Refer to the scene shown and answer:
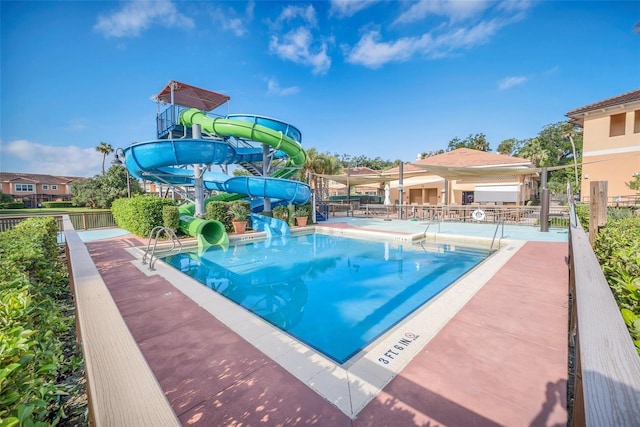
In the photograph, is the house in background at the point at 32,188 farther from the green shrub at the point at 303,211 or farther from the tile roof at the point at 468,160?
the tile roof at the point at 468,160

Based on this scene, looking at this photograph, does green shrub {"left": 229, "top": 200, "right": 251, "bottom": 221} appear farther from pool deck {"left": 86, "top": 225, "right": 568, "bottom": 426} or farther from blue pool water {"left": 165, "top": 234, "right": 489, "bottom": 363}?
pool deck {"left": 86, "top": 225, "right": 568, "bottom": 426}

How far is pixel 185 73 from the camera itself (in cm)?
1819

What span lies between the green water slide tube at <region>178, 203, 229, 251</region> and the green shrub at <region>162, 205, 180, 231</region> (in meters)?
0.51

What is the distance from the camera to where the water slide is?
36.1 ft

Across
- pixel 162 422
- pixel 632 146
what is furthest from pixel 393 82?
pixel 162 422

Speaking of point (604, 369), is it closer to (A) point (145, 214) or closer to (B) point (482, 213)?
(A) point (145, 214)

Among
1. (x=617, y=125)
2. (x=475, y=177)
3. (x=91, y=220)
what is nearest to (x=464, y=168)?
(x=475, y=177)

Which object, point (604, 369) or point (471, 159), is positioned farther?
point (471, 159)

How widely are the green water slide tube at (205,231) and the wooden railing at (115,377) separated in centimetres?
963

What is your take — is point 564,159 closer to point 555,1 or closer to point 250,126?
point 555,1

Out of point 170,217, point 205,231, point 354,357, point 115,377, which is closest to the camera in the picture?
point 115,377

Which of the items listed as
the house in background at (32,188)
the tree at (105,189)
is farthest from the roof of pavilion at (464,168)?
the house in background at (32,188)

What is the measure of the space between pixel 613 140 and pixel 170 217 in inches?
1133

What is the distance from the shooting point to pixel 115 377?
108cm
